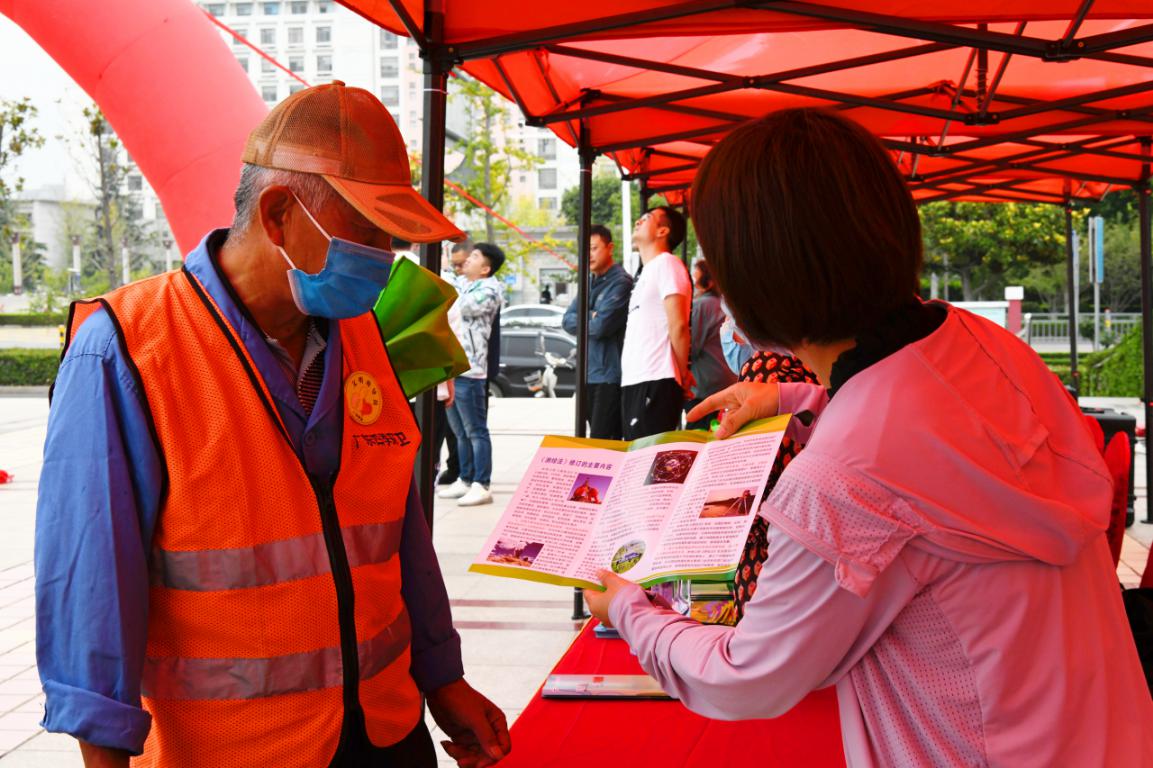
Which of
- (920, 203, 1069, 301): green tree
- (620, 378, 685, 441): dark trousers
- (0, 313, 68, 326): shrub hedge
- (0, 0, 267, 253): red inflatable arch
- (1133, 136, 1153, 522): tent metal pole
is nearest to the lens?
(0, 0, 267, 253): red inflatable arch

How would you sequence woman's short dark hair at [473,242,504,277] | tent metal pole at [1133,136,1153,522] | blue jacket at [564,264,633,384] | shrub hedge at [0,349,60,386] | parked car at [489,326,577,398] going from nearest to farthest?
1. blue jacket at [564,264,633,384]
2. tent metal pole at [1133,136,1153,522]
3. woman's short dark hair at [473,242,504,277]
4. parked car at [489,326,577,398]
5. shrub hedge at [0,349,60,386]

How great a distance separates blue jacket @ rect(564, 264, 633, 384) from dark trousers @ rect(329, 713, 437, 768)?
516cm

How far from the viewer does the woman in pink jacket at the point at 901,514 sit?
1114 mm

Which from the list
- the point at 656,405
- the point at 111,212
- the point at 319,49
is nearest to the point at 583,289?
the point at 656,405

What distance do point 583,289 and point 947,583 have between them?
403cm

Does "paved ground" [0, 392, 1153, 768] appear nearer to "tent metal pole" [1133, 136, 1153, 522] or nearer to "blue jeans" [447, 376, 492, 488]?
"blue jeans" [447, 376, 492, 488]

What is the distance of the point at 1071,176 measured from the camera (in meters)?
7.26

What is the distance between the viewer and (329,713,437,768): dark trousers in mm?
1434

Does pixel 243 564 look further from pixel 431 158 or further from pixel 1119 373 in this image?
pixel 1119 373

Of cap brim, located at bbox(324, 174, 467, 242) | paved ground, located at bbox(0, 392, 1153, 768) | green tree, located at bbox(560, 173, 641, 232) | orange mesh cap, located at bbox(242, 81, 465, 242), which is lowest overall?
paved ground, located at bbox(0, 392, 1153, 768)

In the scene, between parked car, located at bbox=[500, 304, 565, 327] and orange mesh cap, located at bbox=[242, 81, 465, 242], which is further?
parked car, located at bbox=[500, 304, 565, 327]

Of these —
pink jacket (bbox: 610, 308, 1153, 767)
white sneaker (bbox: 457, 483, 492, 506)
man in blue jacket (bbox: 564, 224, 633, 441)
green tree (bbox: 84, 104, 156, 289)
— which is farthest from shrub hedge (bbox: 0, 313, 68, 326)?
pink jacket (bbox: 610, 308, 1153, 767)

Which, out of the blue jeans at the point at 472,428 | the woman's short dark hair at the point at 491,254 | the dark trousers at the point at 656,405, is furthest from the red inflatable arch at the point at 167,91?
the blue jeans at the point at 472,428

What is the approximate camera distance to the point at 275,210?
145 centimetres
